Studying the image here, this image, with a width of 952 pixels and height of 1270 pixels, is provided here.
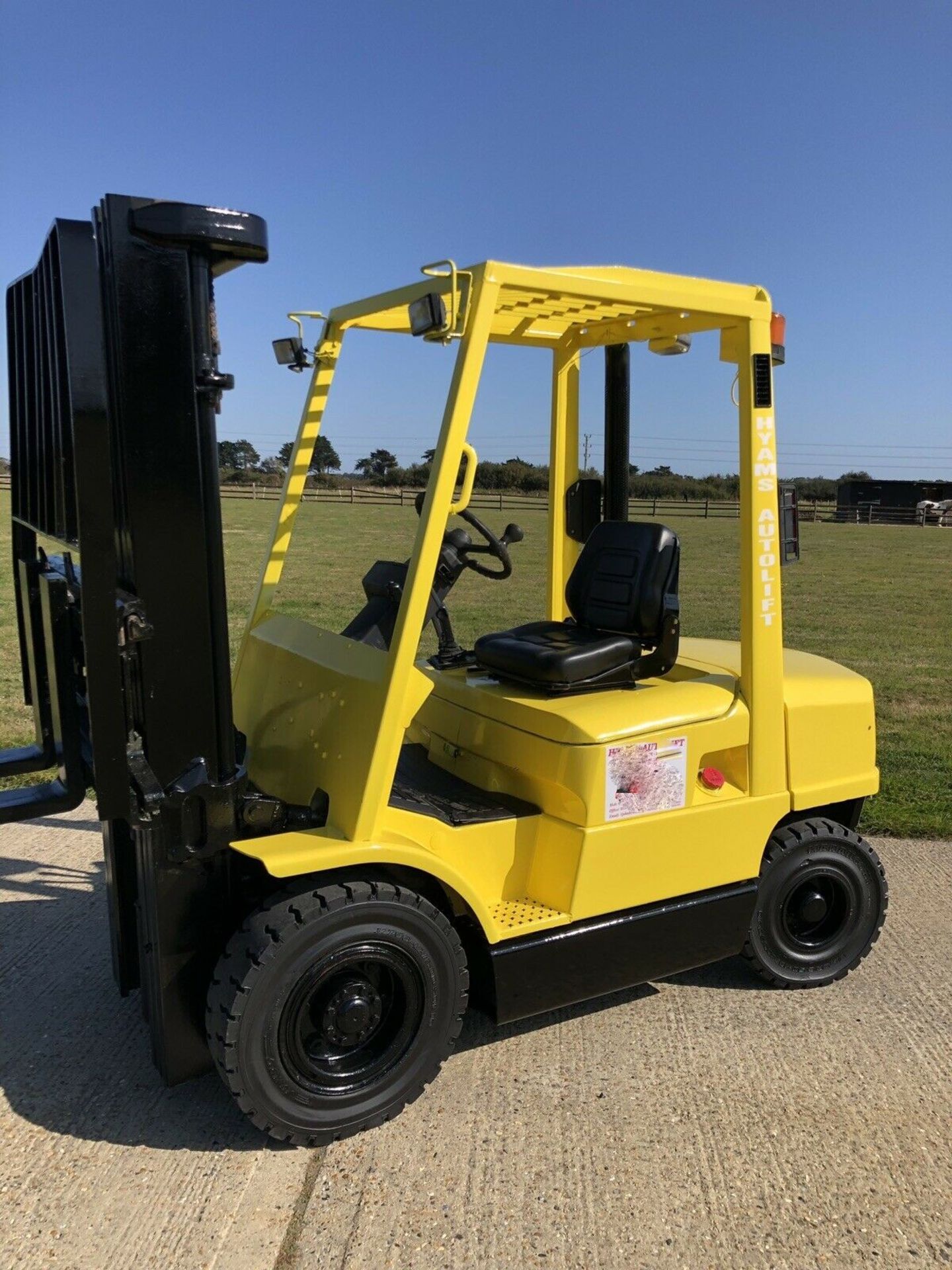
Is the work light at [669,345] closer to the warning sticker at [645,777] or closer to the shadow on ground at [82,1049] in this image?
the warning sticker at [645,777]

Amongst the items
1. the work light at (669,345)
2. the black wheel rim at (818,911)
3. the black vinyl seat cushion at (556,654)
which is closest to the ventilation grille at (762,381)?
the work light at (669,345)

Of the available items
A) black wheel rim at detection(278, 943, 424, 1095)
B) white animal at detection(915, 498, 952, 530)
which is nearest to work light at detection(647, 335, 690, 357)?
black wheel rim at detection(278, 943, 424, 1095)

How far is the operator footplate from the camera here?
10.5ft

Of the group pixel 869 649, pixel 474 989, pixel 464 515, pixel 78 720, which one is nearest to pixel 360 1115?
pixel 474 989

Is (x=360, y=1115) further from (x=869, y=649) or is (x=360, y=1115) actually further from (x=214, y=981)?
(x=869, y=649)

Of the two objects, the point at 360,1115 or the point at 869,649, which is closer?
the point at 360,1115

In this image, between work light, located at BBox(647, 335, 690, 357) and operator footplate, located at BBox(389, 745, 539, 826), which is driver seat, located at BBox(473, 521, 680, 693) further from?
work light, located at BBox(647, 335, 690, 357)

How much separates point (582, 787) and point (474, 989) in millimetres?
753

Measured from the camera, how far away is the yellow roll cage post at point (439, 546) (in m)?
2.86

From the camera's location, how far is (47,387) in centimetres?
279

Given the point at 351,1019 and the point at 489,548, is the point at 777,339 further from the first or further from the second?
the point at 351,1019

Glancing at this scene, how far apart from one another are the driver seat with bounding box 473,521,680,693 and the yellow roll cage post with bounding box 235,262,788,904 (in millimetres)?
335

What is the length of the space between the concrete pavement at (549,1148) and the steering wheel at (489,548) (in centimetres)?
165

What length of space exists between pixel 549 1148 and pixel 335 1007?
2.43 feet
